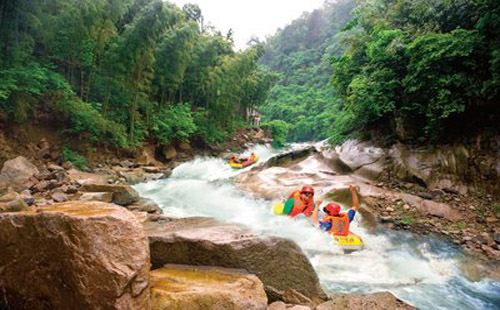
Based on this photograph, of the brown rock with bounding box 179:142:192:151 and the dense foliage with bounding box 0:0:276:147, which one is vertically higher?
the dense foliage with bounding box 0:0:276:147

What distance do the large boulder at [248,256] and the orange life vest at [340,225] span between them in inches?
78.0

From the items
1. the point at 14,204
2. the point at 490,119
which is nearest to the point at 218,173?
the point at 14,204

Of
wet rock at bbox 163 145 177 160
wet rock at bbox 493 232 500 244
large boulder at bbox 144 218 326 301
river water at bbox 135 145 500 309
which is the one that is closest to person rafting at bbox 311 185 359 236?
river water at bbox 135 145 500 309

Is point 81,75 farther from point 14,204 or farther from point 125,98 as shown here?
point 14,204

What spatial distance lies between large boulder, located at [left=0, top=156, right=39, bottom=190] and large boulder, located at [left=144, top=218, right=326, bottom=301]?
5.73 metres

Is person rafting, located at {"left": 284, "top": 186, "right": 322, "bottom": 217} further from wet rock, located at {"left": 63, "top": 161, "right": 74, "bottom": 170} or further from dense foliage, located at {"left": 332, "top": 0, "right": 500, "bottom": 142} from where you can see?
wet rock, located at {"left": 63, "top": 161, "right": 74, "bottom": 170}

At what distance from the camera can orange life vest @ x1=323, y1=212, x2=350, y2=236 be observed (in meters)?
4.45

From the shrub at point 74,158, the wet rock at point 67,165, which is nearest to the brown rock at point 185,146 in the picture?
the shrub at point 74,158

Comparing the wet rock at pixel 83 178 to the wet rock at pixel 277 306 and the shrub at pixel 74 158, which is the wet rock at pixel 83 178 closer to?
the shrub at pixel 74 158

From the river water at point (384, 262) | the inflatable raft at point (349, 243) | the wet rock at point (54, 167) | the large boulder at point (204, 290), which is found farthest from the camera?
the wet rock at point (54, 167)

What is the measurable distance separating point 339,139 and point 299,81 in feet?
132

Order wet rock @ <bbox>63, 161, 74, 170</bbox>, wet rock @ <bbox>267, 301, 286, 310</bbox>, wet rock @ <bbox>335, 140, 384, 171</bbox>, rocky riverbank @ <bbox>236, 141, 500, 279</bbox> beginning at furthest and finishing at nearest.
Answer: wet rock @ <bbox>63, 161, 74, 170</bbox>
wet rock @ <bbox>335, 140, 384, 171</bbox>
rocky riverbank @ <bbox>236, 141, 500, 279</bbox>
wet rock @ <bbox>267, 301, 286, 310</bbox>

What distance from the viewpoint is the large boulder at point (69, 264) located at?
1447 mm

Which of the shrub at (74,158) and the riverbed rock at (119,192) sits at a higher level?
the shrub at (74,158)
